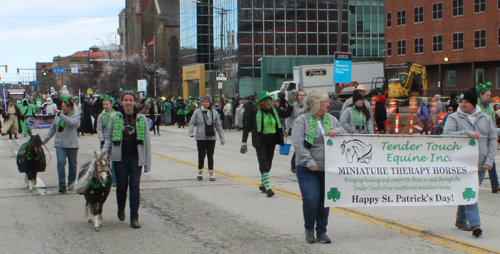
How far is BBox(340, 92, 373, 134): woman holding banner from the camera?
35.9ft

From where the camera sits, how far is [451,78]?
50000 millimetres

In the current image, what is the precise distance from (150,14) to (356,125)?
93585 mm

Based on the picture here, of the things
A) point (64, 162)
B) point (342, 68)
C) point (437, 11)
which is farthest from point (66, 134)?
point (437, 11)

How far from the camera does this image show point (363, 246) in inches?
255

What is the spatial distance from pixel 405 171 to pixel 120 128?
141 inches

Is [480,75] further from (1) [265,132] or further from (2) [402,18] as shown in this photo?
(1) [265,132]

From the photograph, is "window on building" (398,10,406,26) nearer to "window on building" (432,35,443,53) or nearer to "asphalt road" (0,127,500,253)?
"window on building" (432,35,443,53)

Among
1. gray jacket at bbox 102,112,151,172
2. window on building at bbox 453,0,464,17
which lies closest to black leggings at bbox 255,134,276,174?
gray jacket at bbox 102,112,151,172

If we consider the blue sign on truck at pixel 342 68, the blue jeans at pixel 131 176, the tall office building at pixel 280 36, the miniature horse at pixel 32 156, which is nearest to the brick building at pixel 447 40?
the tall office building at pixel 280 36

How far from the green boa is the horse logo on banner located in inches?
104

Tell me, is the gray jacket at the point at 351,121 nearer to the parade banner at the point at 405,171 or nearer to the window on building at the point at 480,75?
the parade banner at the point at 405,171

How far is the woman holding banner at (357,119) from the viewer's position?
10945mm

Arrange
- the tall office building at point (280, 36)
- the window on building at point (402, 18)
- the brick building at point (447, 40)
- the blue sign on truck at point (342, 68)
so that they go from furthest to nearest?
the tall office building at point (280, 36), the window on building at point (402, 18), the brick building at point (447, 40), the blue sign on truck at point (342, 68)

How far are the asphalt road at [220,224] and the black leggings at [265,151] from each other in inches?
20.9
